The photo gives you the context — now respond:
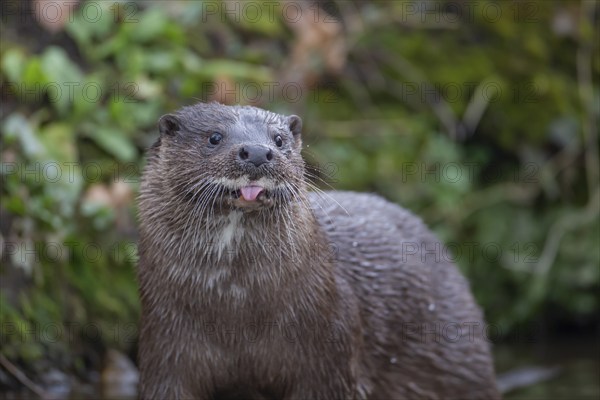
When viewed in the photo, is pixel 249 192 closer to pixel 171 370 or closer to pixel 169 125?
pixel 169 125

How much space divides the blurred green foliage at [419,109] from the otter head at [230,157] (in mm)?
2222

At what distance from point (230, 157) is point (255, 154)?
14cm

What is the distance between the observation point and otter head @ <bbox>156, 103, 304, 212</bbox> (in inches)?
178

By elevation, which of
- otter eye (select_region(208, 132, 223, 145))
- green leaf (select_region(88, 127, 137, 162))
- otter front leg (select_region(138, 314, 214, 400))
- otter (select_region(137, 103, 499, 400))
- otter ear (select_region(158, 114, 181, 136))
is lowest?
otter front leg (select_region(138, 314, 214, 400))

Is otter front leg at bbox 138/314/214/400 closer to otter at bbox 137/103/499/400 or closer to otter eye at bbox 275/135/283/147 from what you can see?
otter at bbox 137/103/499/400

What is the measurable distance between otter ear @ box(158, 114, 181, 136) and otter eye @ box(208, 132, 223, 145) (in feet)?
0.83

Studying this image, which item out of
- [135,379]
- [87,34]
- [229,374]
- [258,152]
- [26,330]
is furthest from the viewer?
[87,34]

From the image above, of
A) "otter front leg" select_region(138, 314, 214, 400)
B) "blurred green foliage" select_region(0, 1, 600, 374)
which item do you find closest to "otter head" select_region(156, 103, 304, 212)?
"otter front leg" select_region(138, 314, 214, 400)

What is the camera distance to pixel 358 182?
27.1 ft

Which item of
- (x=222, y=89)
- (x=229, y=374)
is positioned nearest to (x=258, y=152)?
(x=229, y=374)

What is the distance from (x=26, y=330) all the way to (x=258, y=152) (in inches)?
93.7

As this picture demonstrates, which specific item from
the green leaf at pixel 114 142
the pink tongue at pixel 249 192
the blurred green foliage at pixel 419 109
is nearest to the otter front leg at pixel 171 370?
the pink tongue at pixel 249 192

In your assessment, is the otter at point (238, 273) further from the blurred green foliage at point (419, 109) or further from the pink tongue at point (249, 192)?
the blurred green foliage at point (419, 109)

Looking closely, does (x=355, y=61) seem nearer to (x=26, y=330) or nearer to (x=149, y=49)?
(x=149, y=49)
